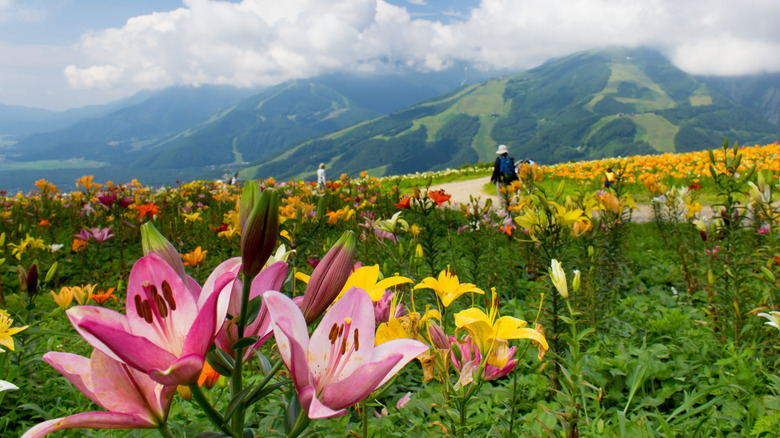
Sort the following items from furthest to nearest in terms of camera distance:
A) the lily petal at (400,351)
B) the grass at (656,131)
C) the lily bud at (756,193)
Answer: the grass at (656,131)
the lily bud at (756,193)
the lily petal at (400,351)

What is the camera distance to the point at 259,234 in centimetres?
53

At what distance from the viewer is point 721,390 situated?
1.85m

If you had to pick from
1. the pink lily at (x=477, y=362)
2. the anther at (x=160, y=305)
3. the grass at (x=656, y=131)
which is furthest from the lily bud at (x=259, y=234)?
the grass at (x=656, y=131)

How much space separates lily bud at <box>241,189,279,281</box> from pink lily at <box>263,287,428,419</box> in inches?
2.5

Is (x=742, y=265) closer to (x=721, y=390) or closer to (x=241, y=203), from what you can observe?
(x=721, y=390)

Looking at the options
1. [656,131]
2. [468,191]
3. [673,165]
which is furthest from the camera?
[656,131]

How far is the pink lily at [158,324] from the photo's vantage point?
1.35ft

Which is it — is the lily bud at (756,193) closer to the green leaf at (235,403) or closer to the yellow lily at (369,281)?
the yellow lily at (369,281)

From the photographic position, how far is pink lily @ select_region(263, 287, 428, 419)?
48 centimetres

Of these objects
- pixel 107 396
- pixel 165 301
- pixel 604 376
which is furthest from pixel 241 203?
pixel 604 376

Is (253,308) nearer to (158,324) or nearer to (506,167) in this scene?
(158,324)

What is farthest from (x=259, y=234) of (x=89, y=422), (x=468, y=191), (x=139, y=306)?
(x=468, y=191)

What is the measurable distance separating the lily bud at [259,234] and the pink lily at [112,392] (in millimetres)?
187

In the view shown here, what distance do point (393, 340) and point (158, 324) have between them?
318mm
